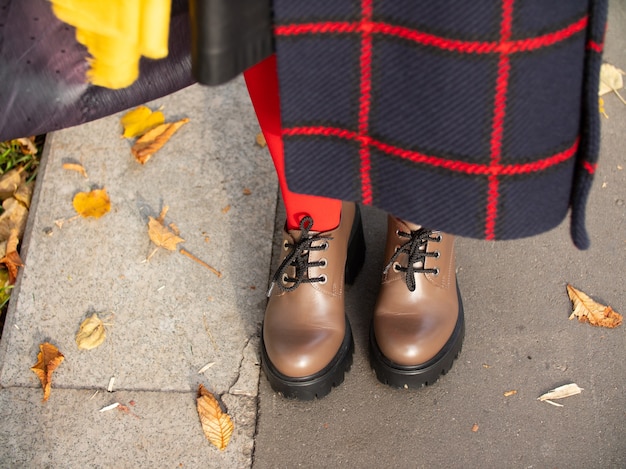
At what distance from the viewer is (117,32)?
0.99 metres

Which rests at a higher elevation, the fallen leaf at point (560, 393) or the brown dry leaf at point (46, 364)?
the fallen leaf at point (560, 393)

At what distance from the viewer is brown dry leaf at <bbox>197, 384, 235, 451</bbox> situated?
1.52 m

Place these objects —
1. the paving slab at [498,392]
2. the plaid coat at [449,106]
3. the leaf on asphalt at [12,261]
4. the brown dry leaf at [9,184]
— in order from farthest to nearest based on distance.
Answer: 1. the brown dry leaf at [9,184]
2. the leaf on asphalt at [12,261]
3. the paving slab at [498,392]
4. the plaid coat at [449,106]

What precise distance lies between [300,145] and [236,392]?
0.83 meters

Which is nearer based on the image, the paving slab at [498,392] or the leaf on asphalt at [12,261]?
the paving slab at [498,392]

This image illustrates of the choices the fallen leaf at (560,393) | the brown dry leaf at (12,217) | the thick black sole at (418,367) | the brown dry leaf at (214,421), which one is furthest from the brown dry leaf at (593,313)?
the brown dry leaf at (12,217)

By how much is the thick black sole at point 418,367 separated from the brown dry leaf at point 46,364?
0.82m

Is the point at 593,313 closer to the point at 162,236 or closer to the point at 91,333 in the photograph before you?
the point at 162,236

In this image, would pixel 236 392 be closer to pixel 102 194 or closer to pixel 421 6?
pixel 102 194

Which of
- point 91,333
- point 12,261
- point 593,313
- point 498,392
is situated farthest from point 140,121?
point 593,313

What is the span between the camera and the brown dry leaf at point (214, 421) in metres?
1.52

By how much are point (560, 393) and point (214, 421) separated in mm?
842

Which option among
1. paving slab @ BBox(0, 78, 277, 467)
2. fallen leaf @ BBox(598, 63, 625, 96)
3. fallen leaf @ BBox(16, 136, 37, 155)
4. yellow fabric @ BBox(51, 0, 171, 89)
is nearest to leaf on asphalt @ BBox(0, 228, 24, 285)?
paving slab @ BBox(0, 78, 277, 467)

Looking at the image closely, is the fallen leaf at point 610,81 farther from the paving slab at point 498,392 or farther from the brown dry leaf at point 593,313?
the brown dry leaf at point 593,313
